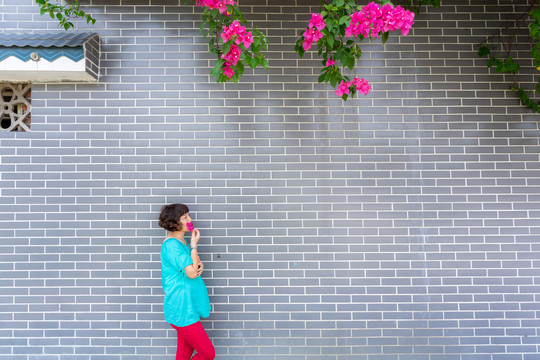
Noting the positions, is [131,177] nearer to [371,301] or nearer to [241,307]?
[241,307]

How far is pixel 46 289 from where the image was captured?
12.7ft

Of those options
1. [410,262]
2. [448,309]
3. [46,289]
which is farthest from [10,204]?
[448,309]

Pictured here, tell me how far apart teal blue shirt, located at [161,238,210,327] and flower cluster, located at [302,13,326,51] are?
6.51 ft

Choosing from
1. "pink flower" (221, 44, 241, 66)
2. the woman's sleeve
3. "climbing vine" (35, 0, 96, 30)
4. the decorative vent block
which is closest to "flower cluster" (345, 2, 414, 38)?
"pink flower" (221, 44, 241, 66)

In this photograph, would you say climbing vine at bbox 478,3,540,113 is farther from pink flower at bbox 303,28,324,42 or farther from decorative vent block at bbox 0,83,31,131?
decorative vent block at bbox 0,83,31,131

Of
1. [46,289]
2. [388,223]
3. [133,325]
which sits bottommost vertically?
[133,325]

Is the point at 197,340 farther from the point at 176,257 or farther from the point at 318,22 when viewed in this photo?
the point at 318,22

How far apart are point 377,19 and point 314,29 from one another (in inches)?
18.4

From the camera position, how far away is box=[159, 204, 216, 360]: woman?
3277mm

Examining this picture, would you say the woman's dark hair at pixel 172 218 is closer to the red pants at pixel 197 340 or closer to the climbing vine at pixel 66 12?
the red pants at pixel 197 340

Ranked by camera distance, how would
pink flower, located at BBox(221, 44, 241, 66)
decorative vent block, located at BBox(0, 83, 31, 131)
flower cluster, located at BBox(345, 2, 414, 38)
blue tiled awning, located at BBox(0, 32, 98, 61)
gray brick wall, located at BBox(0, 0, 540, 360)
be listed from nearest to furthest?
flower cluster, located at BBox(345, 2, 414, 38) < pink flower, located at BBox(221, 44, 241, 66) < blue tiled awning, located at BBox(0, 32, 98, 61) < gray brick wall, located at BBox(0, 0, 540, 360) < decorative vent block, located at BBox(0, 83, 31, 131)

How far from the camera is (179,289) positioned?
10.9ft

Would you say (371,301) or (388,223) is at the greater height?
(388,223)

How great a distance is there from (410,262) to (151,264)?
260cm
